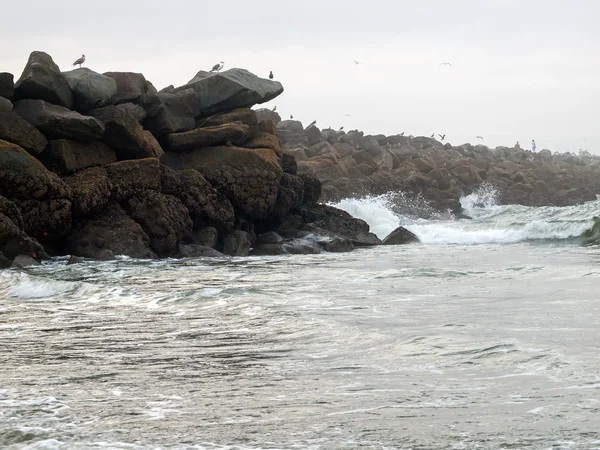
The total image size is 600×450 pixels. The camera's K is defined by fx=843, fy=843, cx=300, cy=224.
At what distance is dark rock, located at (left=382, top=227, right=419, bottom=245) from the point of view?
78.8ft

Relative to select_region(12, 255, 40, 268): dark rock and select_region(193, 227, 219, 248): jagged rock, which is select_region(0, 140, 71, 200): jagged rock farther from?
select_region(193, 227, 219, 248): jagged rock

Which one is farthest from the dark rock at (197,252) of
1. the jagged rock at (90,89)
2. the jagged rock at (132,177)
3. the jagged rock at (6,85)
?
the jagged rock at (6,85)

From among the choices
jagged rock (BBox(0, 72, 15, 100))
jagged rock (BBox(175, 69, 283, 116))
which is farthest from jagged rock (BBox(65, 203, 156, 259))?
jagged rock (BBox(175, 69, 283, 116))

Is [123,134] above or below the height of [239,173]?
above

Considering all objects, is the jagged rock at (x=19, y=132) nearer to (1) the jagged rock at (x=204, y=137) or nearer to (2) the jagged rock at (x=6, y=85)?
(2) the jagged rock at (x=6, y=85)

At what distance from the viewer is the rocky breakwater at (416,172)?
35.4 m

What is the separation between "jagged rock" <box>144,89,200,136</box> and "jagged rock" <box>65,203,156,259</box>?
3.89 metres

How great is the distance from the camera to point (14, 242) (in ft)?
51.8

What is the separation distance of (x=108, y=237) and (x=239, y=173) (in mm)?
4563

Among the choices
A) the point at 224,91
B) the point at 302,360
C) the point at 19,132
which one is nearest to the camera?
the point at 302,360

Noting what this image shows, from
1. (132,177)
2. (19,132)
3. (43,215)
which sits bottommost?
(43,215)

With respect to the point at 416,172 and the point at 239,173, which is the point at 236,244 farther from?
A: the point at 416,172

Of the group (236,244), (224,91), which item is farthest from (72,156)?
Result: (224,91)

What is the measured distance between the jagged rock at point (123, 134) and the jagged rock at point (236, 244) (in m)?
2.70
